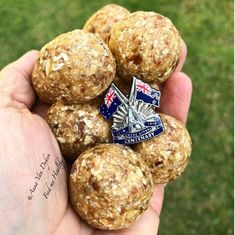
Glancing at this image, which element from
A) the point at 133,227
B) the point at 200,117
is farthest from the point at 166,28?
the point at 200,117

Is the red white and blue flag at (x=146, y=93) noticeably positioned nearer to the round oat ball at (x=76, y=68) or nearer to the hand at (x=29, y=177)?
the round oat ball at (x=76, y=68)

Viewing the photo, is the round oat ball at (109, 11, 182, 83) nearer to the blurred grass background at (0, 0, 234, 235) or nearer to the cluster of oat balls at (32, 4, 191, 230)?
the cluster of oat balls at (32, 4, 191, 230)

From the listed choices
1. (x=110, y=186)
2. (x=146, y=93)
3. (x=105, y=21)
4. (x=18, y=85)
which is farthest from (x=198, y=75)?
(x=110, y=186)

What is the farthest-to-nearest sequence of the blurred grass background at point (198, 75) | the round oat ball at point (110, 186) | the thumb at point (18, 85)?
the blurred grass background at point (198, 75) → the thumb at point (18, 85) → the round oat ball at point (110, 186)

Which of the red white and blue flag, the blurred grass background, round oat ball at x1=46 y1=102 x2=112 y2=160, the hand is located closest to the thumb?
the hand

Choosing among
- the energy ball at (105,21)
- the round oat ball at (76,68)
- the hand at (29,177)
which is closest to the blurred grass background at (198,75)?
the hand at (29,177)

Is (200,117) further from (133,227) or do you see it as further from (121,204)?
(121,204)
